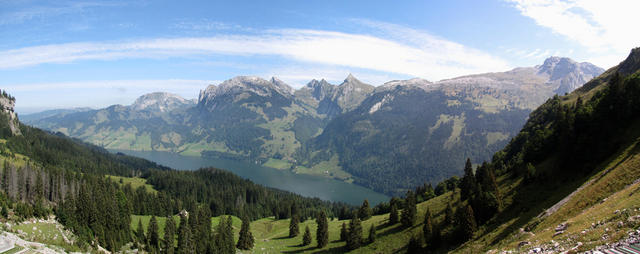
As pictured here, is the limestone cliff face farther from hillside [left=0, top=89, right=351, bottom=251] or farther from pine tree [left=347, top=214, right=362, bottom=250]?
pine tree [left=347, top=214, right=362, bottom=250]

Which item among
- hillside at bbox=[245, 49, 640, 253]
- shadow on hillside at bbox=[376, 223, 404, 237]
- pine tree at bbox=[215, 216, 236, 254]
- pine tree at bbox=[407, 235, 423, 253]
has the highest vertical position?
hillside at bbox=[245, 49, 640, 253]

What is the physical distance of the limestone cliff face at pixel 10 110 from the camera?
541ft

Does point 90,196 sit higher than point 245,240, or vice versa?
point 90,196

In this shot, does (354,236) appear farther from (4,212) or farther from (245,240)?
(4,212)

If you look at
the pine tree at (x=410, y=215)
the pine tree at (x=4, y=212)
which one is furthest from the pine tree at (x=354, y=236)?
the pine tree at (x=4, y=212)

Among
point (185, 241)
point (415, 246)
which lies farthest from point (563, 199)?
point (185, 241)

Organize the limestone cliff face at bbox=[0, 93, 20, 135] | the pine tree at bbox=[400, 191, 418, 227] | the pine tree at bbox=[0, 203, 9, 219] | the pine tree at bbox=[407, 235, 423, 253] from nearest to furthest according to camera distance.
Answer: the pine tree at bbox=[0, 203, 9, 219]
the pine tree at bbox=[407, 235, 423, 253]
the pine tree at bbox=[400, 191, 418, 227]
the limestone cliff face at bbox=[0, 93, 20, 135]

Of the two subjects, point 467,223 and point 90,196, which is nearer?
point 467,223

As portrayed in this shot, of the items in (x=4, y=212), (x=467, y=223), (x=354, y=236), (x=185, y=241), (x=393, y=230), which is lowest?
(x=185, y=241)

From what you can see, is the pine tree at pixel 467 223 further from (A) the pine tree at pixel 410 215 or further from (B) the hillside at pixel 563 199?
(A) the pine tree at pixel 410 215

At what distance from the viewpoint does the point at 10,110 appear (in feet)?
574

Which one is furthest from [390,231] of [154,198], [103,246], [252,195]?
[252,195]

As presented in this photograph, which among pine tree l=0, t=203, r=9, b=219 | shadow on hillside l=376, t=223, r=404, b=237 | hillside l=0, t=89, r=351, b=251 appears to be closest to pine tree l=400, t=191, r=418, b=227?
shadow on hillside l=376, t=223, r=404, b=237

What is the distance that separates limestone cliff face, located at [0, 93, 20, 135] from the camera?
165m
